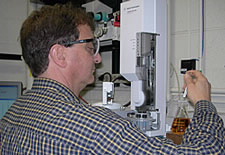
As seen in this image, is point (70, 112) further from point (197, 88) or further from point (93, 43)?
point (197, 88)

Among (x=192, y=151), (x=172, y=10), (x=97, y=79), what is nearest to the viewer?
(x=192, y=151)

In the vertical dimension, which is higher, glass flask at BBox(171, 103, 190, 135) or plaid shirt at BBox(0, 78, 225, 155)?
plaid shirt at BBox(0, 78, 225, 155)

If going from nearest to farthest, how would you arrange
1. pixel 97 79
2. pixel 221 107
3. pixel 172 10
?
pixel 221 107
pixel 172 10
pixel 97 79

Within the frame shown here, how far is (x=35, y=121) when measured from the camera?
0.72 meters

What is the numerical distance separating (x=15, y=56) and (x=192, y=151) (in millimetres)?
1849

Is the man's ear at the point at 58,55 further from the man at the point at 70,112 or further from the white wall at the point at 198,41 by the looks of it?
the white wall at the point at 198,41

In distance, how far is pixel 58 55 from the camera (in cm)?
87

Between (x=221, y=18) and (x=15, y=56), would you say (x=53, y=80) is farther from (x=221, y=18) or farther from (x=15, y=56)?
(x=15, y=56)

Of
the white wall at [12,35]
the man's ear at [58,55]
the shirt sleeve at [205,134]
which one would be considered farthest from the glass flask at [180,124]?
the white wall at [12,35]

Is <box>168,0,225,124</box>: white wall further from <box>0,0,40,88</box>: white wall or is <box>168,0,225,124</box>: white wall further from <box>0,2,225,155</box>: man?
<box>0,0,40,88</box>: white wall

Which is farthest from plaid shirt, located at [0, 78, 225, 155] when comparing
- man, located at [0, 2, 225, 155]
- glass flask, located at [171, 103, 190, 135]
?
glass flask, located at [171, 103, 190, 135]

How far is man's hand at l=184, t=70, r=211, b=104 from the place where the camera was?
90cm

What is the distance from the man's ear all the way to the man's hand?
44cm

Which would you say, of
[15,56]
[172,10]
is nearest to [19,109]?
[172,10]
